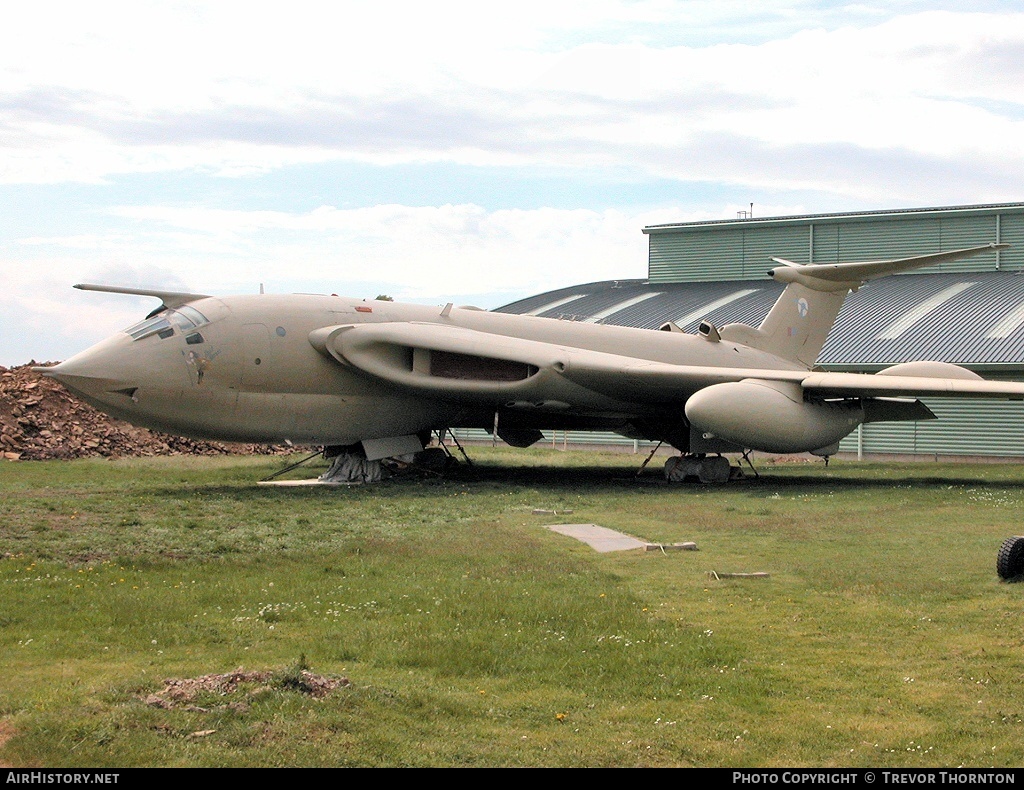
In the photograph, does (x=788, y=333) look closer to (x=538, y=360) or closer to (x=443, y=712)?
(x=538, y=360)

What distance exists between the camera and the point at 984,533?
15.6 metres

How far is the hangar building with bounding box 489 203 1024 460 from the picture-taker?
1390 inches

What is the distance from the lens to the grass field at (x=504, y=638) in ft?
22.4

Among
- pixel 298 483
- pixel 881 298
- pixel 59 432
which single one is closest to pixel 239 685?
pixel 298 483

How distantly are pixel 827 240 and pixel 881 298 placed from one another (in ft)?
19.0

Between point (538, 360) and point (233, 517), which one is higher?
point (538, 360)

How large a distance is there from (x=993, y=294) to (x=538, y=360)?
78.5 feet

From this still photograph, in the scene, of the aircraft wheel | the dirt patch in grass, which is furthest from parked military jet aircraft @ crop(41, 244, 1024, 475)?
the dirt patch in grass

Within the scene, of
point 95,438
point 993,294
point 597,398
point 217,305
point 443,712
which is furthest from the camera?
point 993,294

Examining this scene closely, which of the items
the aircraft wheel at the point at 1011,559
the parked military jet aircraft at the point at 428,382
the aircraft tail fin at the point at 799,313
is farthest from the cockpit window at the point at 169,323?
the aircraft wheel at the point at 1011,559

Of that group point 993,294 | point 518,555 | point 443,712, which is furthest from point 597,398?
point 993,294

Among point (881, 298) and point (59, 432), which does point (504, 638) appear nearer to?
point (59, 432)

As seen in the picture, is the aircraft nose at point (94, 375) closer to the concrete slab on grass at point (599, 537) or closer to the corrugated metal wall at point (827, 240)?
the concrete slab on grass at point (599, 537)

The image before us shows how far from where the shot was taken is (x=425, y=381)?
76.5 feet
